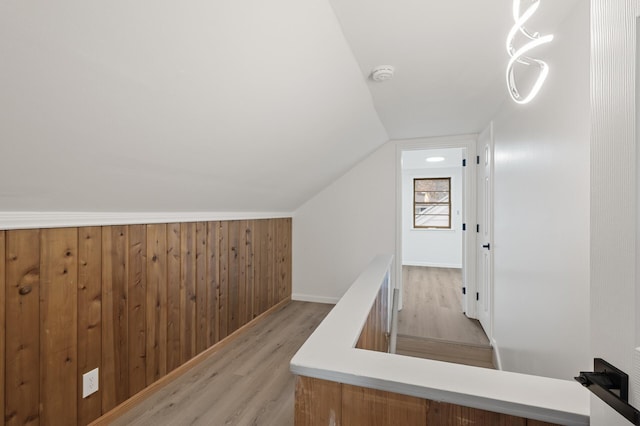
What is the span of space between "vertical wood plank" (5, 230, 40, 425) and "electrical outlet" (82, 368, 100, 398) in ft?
0.66

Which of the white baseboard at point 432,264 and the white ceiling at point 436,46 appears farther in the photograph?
the white baseboard at point 432,264

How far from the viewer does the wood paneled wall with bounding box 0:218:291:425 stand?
49.9 inches

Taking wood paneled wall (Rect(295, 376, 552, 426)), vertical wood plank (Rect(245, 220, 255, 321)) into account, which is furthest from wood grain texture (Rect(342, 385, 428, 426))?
vertical wood plank (Rect(245, 220, 255, 321))

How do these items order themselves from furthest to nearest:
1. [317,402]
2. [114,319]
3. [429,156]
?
[429,156] → [114,319] → [317,402]

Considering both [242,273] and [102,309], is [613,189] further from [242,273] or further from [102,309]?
[242,273]

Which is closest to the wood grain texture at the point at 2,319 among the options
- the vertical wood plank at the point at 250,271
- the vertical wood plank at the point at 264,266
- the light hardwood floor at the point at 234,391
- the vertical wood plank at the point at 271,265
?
the light hardwood floor at the point at 234,391

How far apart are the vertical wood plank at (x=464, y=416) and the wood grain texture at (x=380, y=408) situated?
3 centimetres

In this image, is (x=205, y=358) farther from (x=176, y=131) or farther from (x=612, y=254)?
(x=612, y=254)

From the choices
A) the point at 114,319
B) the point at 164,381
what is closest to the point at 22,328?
the point at 114,319

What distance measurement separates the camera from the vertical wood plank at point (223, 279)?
2598 millimetres

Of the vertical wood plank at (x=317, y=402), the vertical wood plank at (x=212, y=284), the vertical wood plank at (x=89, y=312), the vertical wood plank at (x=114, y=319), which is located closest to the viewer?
the vertical wood plank at (x=317, y=402)

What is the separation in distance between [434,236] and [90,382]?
20.2 ft

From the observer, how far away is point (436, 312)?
141 inches

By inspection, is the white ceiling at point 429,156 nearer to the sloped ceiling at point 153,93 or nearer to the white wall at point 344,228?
the white wall at point 344,228
